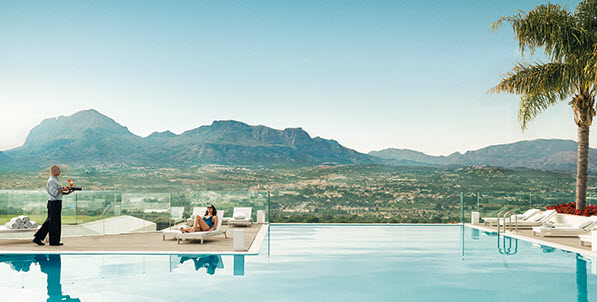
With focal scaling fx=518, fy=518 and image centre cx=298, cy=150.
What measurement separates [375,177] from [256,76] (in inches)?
543

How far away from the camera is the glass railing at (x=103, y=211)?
42.4 feet

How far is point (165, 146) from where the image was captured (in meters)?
56.9

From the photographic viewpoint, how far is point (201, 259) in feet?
30.7

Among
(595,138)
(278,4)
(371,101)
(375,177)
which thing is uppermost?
(278,4)

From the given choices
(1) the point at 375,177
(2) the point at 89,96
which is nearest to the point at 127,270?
(1) the point at 375,177

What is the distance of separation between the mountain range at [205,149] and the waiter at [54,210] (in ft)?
130

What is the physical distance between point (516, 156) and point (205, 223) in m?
45.5

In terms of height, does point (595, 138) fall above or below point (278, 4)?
below

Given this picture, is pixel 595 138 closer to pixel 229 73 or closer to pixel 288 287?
pixel 229 73

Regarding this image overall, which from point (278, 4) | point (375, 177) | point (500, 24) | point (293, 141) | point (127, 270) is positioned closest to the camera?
point (127, 270)

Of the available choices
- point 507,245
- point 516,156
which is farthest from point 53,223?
point 516,156

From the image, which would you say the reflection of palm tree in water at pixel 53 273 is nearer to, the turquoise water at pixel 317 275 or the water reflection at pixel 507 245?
the turquoise water at pixel 317 275

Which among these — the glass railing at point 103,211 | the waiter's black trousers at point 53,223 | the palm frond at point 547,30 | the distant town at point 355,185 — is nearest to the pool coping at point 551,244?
the distant town at point 355,185

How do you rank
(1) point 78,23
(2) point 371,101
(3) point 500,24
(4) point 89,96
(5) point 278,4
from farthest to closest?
(4) point 89,96
(2) point 371,101
(1) point 78,23
(5) point 278,4
(3) point 500,24
